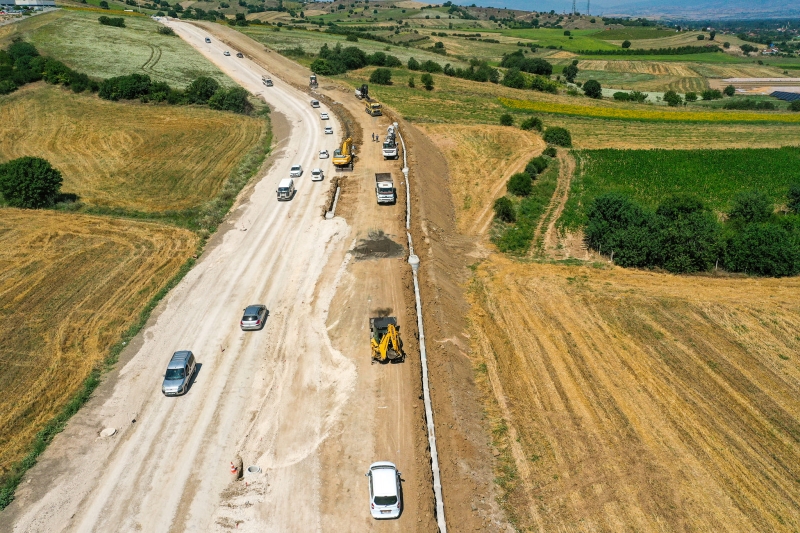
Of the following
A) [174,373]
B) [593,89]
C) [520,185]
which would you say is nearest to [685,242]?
[520,185]

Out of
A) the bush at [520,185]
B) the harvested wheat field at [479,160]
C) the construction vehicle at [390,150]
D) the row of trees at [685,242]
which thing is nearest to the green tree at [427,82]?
the harvested wheat field at [479,160]

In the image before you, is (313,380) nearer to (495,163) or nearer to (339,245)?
(339,245)

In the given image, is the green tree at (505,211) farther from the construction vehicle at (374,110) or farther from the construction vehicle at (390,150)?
the construction vehicle at (374,110)

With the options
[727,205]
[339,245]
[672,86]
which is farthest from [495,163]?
[672,86]

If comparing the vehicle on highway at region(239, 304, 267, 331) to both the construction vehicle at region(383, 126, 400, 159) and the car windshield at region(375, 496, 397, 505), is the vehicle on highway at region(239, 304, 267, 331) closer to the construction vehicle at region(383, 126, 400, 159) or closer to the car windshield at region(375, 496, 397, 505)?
the car windshield at region(375, 496, 397, 505)

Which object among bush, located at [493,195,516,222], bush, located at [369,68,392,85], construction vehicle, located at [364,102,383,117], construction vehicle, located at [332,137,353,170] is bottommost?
bush, located at [493,195,516,222]

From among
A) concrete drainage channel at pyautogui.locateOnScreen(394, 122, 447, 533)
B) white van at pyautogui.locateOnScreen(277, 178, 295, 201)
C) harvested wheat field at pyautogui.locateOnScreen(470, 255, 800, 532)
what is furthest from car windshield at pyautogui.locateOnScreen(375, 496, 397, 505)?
white van at pyautogui.locateOnScreen(277, 178, 295, 201)
